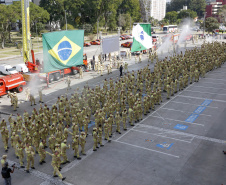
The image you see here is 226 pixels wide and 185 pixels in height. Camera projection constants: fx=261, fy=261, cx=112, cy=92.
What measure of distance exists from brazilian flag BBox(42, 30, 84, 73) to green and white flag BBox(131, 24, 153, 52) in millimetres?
7077

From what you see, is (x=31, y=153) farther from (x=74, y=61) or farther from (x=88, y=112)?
(x=74, y=61)

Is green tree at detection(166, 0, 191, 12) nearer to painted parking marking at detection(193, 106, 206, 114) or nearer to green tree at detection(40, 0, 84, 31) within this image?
green tree at detection(40, 0, 84, 31)

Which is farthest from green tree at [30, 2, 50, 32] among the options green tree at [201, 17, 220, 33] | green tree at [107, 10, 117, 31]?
green tree at [201, 17, 220, 33]

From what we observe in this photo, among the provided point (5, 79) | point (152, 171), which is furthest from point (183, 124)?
point (5, 79)

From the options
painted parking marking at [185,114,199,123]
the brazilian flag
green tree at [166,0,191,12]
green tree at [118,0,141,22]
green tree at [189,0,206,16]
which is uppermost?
green tree at [166,0,191,12]

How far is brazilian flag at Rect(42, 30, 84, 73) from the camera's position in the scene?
18422mm

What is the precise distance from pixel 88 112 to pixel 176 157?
6.60 meters

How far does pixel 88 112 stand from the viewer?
1681 centimetres

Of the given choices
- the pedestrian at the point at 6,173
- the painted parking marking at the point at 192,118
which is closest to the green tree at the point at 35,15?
the painted parking marking at the point at 192,118

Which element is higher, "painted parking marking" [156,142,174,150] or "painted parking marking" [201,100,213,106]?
"painted parking marking" [201,100,213,106]

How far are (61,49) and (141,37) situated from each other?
10470 millimetres

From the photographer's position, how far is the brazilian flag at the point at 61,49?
18.4 m

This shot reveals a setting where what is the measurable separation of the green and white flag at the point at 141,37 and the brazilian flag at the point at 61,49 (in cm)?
708

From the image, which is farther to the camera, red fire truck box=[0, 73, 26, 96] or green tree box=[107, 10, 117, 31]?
green tree box=[107, 10, 117, 31]
